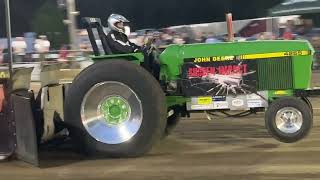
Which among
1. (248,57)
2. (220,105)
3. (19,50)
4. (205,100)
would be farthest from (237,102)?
(19,50)

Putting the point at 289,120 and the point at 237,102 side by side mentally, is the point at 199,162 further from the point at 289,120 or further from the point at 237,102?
the point at 289,120

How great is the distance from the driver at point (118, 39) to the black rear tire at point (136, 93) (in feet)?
1.35

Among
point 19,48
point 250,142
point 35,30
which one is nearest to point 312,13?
point 19,48

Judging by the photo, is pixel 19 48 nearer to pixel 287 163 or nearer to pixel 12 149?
pixel 12 149

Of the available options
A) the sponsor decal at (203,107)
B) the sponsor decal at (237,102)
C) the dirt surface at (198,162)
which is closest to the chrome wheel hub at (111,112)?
the dirt surface at (198,162)

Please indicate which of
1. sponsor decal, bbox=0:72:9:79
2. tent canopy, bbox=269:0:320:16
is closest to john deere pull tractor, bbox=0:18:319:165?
sponsor decal, bbox=0:72:9:79

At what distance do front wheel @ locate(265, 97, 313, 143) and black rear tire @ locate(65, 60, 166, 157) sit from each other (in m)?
1.29

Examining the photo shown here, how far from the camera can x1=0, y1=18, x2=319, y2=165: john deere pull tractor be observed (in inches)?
271

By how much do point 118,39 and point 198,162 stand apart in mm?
1841

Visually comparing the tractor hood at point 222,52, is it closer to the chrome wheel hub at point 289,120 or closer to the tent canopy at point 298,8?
the chrome wheel hub at point 289,120

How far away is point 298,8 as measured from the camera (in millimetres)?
26172

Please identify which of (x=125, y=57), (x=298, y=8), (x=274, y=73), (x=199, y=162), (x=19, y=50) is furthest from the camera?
(x=298, y=8)

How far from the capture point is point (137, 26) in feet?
158

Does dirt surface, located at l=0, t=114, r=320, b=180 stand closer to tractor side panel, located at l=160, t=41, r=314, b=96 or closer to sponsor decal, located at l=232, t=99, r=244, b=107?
sponsor decal, located at l=232, t=99, r=244, b=107
